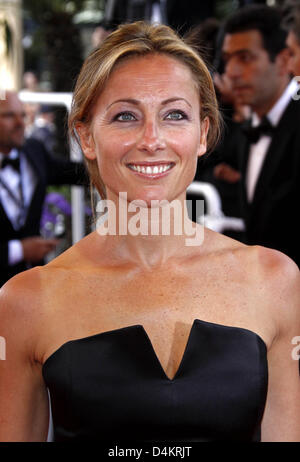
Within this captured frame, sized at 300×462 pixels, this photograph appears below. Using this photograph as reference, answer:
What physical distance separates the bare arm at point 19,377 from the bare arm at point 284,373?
47cm

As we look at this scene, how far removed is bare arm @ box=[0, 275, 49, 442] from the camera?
1263 millimetres

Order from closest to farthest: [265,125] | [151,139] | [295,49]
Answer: [151,139], [295,49], [265,125]

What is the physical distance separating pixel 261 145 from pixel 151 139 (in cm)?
129

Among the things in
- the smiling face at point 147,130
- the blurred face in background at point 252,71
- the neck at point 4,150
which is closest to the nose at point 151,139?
the smiling face at point 147,130

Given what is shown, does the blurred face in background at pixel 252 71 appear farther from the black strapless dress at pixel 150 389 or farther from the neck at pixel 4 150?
the black strapless dress at pixel 150 389

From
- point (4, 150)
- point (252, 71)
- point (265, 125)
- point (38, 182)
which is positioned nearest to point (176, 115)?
point (265, 125)

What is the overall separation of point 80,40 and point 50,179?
202 centimetres

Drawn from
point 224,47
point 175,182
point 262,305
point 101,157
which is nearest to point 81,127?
point 101,157

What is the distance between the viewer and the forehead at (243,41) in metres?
2.40

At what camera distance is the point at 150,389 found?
48.5 inches

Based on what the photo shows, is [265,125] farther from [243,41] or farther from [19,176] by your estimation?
[19,176]

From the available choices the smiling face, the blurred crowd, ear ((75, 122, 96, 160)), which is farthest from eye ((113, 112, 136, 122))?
the blurred crowd

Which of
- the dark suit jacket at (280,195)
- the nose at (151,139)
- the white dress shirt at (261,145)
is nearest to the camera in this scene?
the nose at (151,139)
